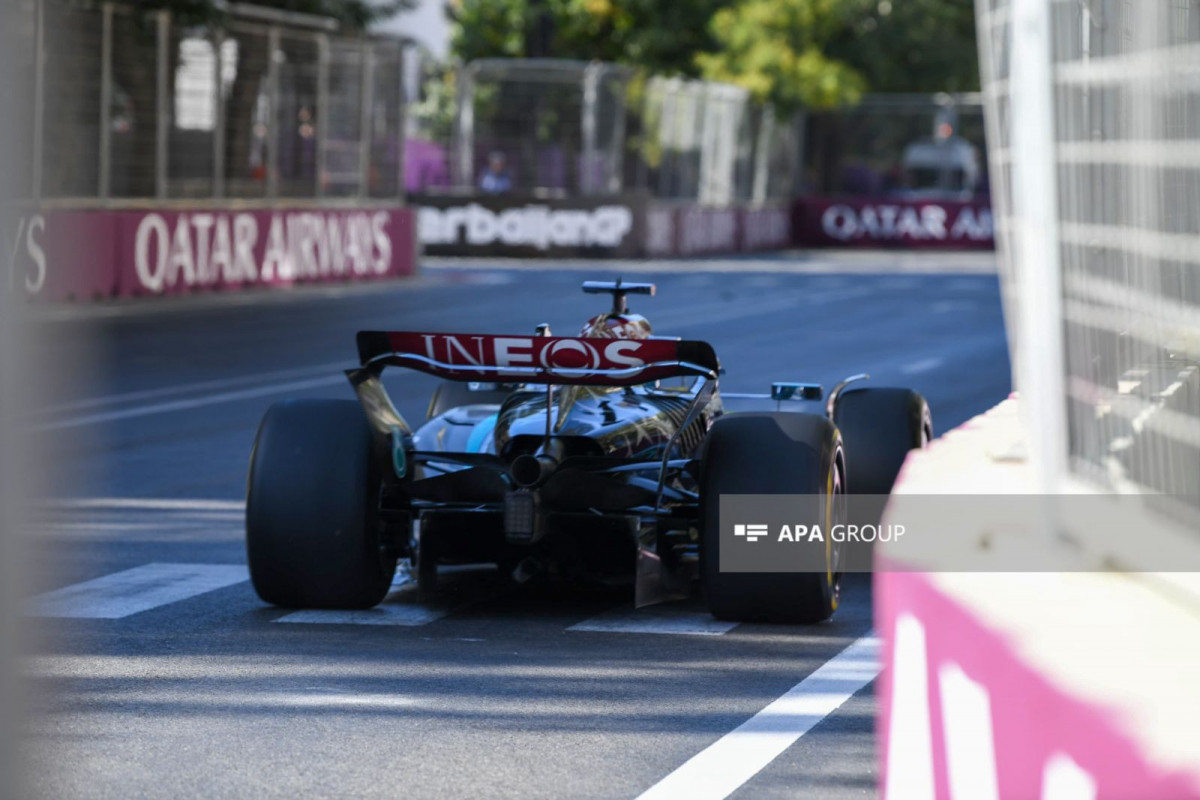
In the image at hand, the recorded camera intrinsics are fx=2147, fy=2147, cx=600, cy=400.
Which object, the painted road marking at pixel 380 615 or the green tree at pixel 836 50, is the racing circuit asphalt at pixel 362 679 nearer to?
the painted road marking at pixel 380 615

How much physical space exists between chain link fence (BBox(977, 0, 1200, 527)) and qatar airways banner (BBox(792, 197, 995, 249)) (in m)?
51.2

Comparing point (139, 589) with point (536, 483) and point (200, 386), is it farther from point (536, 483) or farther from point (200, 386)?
point (200, 386)

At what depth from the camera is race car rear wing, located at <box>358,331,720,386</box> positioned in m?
7.61

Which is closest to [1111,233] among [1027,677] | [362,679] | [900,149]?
[1027,677]

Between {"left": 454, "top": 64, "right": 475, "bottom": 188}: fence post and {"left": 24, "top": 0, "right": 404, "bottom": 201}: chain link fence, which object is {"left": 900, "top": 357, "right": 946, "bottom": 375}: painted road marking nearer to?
{"left": 24, "top": 0, "right": 404, "bottom": 201}: chain link fence

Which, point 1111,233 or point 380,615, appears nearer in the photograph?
point 1111,233

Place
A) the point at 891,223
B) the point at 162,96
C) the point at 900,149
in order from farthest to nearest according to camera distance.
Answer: the point at 900,149 < the point at 891,223 < the point at 162,96

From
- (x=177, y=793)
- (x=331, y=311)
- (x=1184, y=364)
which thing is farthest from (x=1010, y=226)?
(x=331, y=311)

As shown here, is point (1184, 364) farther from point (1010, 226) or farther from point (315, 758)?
point (315, 758)

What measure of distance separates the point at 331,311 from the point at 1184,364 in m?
24.7

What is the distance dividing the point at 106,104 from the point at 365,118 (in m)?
9.03

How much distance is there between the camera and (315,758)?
556 cm

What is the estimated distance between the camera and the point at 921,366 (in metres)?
20.2

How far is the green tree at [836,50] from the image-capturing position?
191 ft
